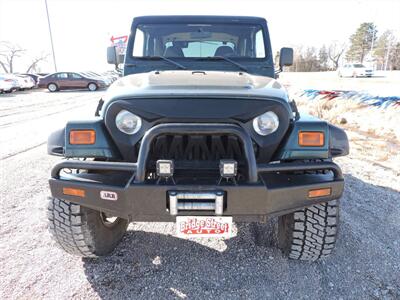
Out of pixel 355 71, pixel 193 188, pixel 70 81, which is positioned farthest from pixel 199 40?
pixel 355 71

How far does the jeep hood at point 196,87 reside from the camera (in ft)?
6.99

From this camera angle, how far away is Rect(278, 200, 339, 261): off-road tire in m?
2.37

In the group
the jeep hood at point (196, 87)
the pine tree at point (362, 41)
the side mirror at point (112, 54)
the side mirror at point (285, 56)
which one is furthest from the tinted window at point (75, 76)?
the pine tree at point (362, 41)

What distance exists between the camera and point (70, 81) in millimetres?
22625

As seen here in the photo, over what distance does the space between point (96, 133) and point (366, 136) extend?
673 cm

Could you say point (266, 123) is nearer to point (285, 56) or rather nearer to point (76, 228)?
point (76, 228)

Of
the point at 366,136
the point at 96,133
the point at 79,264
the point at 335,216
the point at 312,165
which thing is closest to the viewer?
the point at 312,165

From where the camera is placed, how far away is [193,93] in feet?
6.95

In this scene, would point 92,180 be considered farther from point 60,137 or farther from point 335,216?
point 335,216

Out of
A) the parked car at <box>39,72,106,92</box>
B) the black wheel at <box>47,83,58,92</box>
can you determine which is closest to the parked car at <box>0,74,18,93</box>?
the parked car at <box>39,72,106,92</box>

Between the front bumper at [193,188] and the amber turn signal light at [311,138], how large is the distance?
0.50ft

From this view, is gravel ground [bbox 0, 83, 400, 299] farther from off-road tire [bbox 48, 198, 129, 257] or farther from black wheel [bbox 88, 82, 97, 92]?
black wheel [bbox 88, 82, 97, 92]

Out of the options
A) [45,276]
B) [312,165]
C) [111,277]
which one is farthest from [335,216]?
[45,276]

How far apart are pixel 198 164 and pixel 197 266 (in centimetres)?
94
